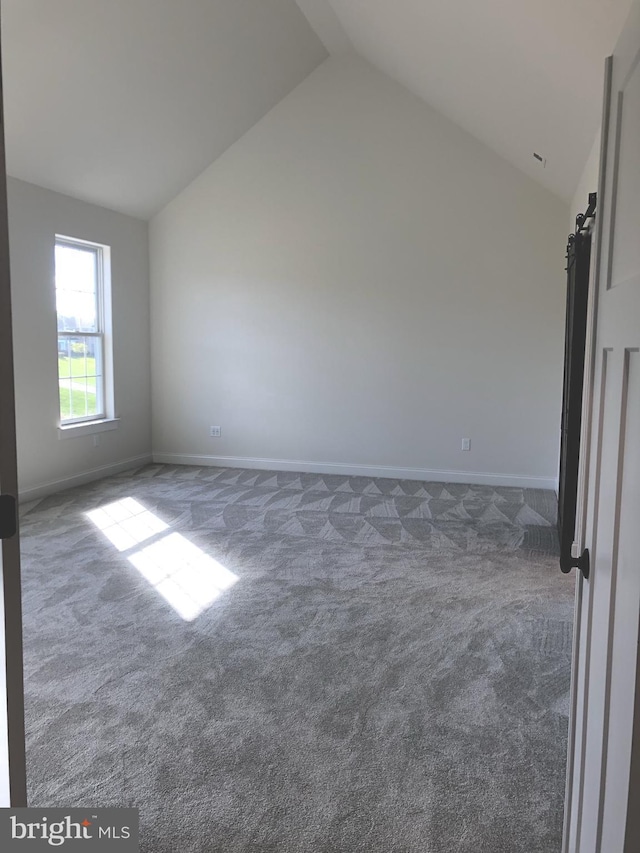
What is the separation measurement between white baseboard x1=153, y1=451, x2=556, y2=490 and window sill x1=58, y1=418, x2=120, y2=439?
0.86 metres

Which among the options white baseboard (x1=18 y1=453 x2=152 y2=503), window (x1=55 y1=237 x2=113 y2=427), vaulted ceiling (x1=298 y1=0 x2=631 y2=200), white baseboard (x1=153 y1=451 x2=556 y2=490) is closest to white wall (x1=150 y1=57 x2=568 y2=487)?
white baseboard (x1=153 y1=451 x2=556 y2=490)

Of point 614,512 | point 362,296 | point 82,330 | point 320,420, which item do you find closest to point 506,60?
point 362,296

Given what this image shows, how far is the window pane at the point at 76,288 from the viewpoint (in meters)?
5.76

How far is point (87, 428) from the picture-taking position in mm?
6027

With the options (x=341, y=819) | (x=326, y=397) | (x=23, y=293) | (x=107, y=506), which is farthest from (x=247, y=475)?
(x=341, y=819)

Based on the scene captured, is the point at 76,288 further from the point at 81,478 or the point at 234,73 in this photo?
the point at 234,73

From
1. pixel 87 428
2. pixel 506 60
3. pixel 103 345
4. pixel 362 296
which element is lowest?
pixel 87 428

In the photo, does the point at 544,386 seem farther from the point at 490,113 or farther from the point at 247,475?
the point at 247,475

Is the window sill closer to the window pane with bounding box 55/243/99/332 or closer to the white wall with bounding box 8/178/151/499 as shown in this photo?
the white wall with bounding box 8/178/151/499

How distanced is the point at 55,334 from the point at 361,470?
3097 mm

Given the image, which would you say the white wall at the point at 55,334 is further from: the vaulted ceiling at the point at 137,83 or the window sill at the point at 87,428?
the vaulted ceiling at the point at 137,83

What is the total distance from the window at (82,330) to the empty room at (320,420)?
0.03 meters

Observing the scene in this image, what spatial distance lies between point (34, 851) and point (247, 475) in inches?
200

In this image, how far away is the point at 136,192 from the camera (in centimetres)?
618
